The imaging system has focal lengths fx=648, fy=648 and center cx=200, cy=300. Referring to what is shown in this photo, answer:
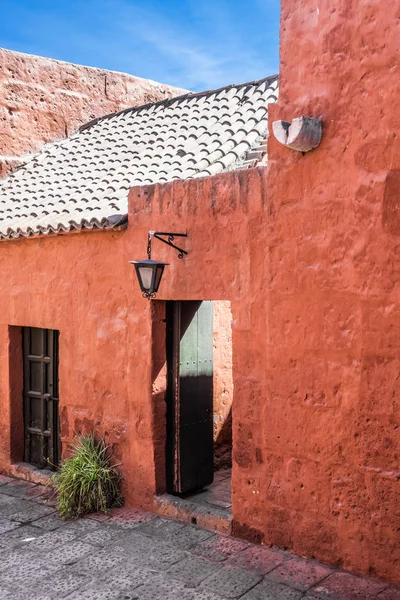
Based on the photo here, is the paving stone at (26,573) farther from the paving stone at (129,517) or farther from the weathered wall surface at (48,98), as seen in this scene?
the weathered wall surface at (48,98)

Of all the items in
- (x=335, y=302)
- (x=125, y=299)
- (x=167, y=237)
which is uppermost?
(x=167, y=237)

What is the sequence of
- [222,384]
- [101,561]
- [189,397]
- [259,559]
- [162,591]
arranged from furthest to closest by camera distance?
1. [222,384]
2. [189,397]
3. [101,561]
4. [259,559]
5. [162,591]

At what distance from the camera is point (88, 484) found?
21.2ft

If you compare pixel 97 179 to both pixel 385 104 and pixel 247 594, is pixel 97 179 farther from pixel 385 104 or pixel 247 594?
pixel 247 594

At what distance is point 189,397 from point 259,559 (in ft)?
6.44

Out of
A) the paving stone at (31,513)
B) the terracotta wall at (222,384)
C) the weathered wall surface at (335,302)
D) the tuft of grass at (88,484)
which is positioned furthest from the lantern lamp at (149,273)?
the paving stone at (31,513)

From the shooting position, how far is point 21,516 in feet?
21.6

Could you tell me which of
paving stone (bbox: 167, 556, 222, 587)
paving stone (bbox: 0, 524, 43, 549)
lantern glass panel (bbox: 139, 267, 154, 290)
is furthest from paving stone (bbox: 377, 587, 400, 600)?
paving stone (bbox: 0, 524, 43, 549)

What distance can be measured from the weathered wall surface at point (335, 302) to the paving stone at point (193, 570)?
1.96 ft

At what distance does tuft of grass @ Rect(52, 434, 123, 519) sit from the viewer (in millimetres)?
6445

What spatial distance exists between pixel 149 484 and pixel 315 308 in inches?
103

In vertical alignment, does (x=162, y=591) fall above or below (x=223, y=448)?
below

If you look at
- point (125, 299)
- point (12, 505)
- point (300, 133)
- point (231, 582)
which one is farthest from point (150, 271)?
point (12, 505)

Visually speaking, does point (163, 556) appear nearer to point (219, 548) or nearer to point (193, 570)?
point (193, 570)
